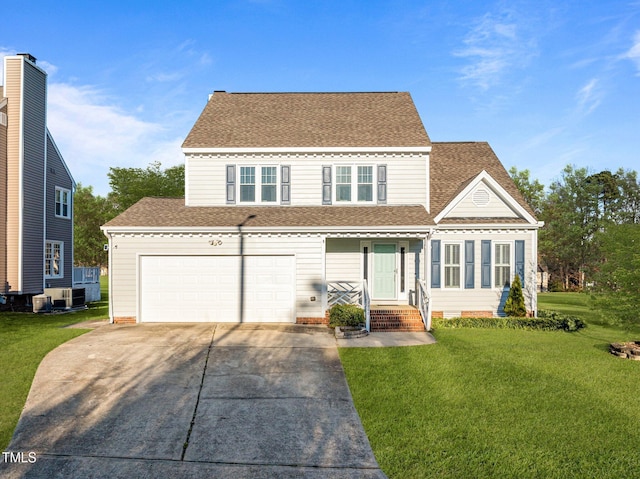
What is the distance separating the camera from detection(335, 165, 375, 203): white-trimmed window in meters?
17.2

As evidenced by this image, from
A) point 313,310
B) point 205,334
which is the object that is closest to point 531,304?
point 313,310

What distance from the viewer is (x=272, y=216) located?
16.0m

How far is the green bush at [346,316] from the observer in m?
14.2

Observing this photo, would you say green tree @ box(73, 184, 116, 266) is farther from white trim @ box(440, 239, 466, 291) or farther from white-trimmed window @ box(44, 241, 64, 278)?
white trim @ box(440, 239, 466, 291)

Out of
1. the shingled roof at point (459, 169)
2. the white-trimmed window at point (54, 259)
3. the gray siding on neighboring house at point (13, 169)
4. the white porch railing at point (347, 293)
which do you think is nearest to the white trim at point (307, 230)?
the white porch railing at point (347, 293)

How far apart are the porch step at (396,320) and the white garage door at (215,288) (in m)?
2.95

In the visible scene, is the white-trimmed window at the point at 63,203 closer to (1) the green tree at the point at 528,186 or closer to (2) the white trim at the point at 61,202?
(2) the white trim at the point at 61,202

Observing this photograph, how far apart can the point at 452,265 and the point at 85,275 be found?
22872 millimetres

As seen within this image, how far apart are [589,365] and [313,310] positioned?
8.33 m

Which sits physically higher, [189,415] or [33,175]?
[33,175]

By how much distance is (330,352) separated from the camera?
37.7 feet

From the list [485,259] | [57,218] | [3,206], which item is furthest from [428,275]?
[57,218]

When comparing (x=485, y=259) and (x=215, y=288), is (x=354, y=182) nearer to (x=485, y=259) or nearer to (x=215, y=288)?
(x=485, y=259)

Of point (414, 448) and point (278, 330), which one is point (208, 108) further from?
point (414, 448)
